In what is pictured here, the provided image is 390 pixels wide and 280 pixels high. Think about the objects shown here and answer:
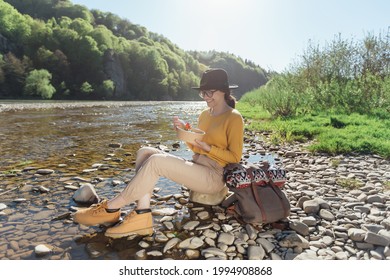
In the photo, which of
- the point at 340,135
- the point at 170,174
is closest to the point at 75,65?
the point at 340,135

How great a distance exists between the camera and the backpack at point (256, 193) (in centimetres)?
382

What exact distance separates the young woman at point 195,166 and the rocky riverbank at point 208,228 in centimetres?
19

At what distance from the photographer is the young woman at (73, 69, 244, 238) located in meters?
3.71

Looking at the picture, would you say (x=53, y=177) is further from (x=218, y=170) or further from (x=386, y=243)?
(x=386, y=243)

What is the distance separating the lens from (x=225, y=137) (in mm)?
4125

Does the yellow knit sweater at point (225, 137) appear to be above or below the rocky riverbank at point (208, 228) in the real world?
above

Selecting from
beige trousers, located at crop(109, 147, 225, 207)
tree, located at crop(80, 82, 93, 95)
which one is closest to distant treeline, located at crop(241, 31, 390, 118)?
beige trousers, located at crop(109, 147, 225, 207)

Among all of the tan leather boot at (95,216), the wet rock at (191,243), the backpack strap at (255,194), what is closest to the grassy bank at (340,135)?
the backpack strap at (255,194)

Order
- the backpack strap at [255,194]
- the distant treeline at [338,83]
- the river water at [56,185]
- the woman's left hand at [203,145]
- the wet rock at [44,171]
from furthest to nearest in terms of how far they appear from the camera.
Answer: the distant treeline at [338,83]
the wet rock at [44,171]
the woman's left hand at [203,145]
the backpack strap at [255,194]
the river water at [56,185]

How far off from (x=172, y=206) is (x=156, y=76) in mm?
102537

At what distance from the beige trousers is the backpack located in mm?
228

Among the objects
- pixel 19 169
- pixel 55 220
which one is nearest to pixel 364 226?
pixel 55 220

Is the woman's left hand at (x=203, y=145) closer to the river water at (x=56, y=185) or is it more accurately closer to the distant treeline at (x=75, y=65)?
the river water at (x=56, y=185)

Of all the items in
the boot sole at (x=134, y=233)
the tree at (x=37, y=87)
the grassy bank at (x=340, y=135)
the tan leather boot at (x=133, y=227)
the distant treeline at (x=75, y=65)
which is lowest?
the boot sole at (x=134, y=233)
